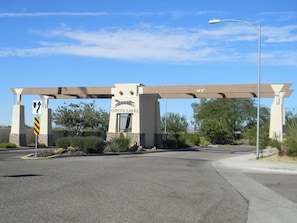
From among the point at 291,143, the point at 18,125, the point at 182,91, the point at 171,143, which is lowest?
the point at 171,143

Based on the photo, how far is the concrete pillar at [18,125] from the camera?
43406 millimetres

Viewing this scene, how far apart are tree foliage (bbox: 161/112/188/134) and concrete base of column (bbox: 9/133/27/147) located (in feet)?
111

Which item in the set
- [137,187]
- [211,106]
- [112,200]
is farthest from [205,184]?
[211,106]

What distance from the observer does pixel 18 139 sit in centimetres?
4319

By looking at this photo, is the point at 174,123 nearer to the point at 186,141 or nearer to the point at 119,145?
the point at 186,141

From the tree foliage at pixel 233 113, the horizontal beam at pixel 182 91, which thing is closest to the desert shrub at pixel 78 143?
the horizontal beam at pixel 182 91

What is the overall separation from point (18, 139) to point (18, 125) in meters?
1.52

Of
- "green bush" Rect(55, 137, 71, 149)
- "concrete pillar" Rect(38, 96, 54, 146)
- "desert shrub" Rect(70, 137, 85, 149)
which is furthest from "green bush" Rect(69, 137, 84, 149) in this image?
"concrete pillar" Rect(38, 96, 54, 146)

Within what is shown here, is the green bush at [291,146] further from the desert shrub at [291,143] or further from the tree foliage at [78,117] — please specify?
the tree foliage at [78,117]

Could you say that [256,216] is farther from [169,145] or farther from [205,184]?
[169,145]

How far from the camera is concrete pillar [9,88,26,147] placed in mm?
43406

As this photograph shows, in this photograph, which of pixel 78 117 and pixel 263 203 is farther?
pixel 78 117

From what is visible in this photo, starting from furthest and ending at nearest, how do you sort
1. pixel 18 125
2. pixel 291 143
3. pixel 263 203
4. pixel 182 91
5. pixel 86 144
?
pixel 18 125
pixel 182 91
pixel 86 144
pixel 291 143
pixel 263 203

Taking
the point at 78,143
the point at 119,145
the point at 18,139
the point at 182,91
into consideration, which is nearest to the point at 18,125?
the point at 18,139
